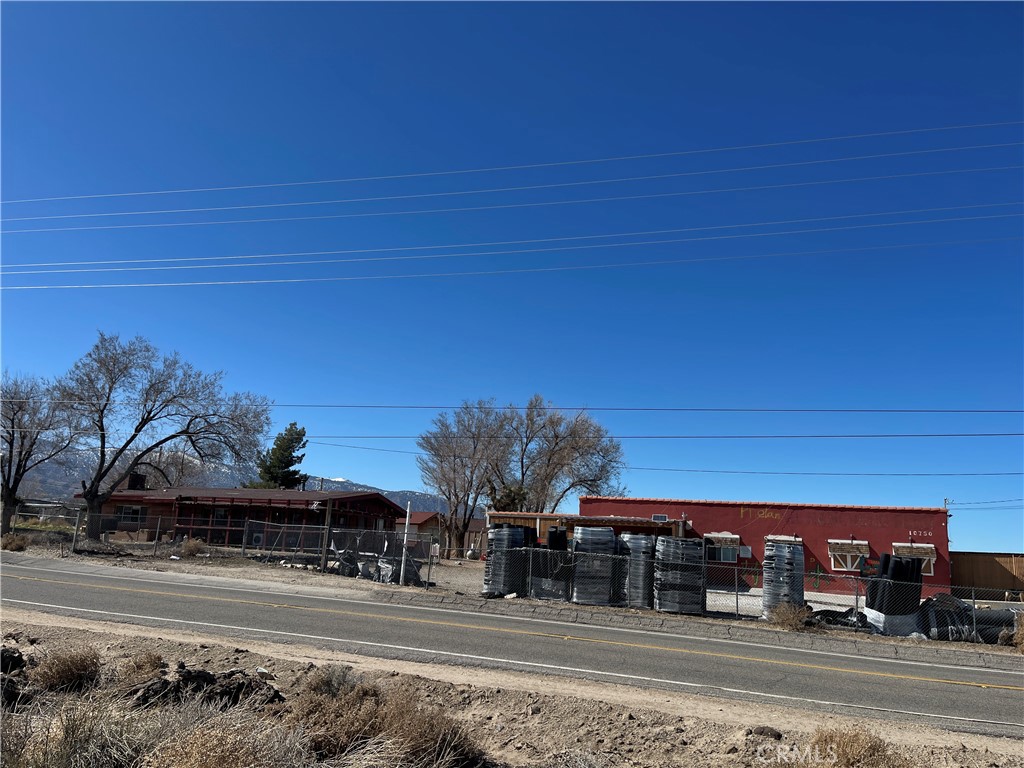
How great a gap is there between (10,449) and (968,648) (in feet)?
162

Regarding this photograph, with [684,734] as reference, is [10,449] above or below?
above

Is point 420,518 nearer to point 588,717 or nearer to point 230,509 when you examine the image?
point 230,509

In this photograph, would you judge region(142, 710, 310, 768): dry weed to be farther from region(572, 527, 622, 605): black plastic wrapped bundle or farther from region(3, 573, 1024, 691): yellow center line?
region(572, 527, 622, 605): black plastic wrapped bundle

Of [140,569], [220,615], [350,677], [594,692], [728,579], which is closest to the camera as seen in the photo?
[350,677]

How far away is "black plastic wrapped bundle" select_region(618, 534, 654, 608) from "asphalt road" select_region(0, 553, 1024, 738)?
3.28 metres

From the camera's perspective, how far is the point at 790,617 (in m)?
17.8

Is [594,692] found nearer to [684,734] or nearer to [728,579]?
[684,734]

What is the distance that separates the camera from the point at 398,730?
5.56 metres

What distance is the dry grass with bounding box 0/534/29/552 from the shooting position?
3072 cm

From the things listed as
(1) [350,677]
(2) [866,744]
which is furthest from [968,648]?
(1) [350,677]

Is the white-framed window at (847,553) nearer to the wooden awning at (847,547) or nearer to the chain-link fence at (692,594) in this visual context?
the wooden awning at (847,547)

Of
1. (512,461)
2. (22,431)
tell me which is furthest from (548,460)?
→ (22,431)

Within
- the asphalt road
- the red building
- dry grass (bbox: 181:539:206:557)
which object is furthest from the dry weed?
the red building

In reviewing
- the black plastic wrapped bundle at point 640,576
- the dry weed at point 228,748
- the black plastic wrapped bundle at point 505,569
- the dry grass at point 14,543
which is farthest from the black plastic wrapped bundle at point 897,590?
the dry grass at point 14,543
